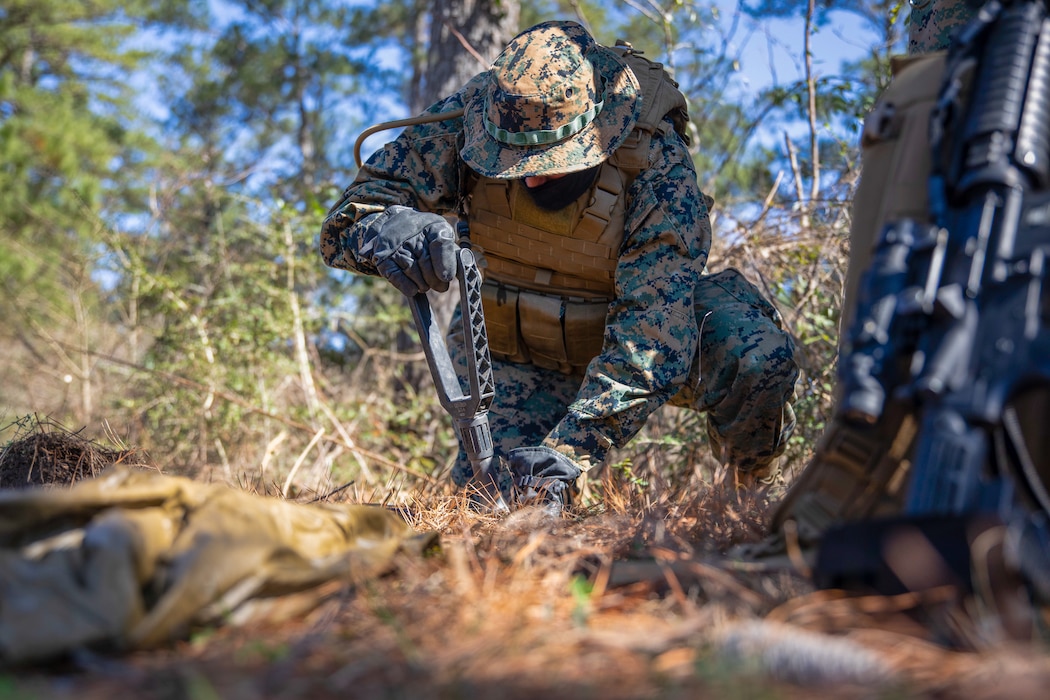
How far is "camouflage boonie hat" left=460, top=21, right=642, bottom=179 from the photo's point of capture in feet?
10.1

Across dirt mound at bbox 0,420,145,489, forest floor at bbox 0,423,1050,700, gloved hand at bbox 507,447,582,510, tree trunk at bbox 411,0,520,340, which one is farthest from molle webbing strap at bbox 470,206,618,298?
tree trunk at bbox 411,0,520,340

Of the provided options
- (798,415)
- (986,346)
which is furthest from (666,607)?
(798,415)

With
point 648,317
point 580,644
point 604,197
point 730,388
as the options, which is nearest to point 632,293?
point 648,317

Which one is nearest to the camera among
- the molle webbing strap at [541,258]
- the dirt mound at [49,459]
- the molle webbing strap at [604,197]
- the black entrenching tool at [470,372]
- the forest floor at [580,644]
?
the forest floor at [580,644]

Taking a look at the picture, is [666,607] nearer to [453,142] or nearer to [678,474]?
[453,142]

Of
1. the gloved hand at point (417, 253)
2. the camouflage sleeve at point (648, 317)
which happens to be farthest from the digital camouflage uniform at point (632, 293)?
the gloved hand at point (417, 253)

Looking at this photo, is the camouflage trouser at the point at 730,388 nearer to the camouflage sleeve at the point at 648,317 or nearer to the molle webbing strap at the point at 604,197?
the camouflage sleeve at the point at 648,317

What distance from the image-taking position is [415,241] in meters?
3.05

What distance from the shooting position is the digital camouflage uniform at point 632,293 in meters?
3.00

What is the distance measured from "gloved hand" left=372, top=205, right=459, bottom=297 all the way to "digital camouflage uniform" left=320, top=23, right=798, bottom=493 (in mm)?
126

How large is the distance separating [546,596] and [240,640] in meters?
0.55

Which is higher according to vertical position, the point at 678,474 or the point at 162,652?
the point at 678,474

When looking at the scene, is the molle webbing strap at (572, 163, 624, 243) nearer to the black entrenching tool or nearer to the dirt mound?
the black entrenching tool

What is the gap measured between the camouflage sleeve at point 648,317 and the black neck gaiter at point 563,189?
174 mm
